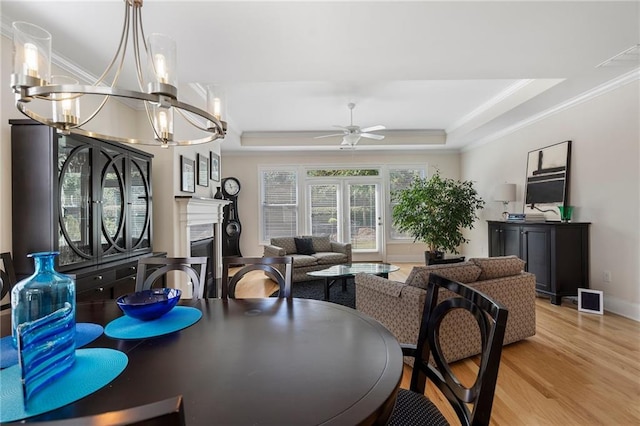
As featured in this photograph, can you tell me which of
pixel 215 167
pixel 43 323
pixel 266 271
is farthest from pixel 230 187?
pixel 43 323

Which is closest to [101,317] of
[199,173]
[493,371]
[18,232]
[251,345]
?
[251,345]

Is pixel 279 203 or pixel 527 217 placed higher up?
pixel 279 203

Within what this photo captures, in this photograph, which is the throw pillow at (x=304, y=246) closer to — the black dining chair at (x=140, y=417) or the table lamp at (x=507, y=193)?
the table lamp at (x=507, y=193)

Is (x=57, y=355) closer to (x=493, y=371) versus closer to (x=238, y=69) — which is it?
(x=493, y=371)

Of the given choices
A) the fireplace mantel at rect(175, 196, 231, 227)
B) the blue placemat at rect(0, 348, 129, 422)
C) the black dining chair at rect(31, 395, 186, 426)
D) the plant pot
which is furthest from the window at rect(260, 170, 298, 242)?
the black dining chair at rect(31, 395, 186, 426)

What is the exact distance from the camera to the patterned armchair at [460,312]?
2.38 meters

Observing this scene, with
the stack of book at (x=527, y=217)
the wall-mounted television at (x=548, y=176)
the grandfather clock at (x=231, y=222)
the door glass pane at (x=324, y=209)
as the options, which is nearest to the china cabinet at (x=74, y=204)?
the grandfather clock at (x=231, y=222)

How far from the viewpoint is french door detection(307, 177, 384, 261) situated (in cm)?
732

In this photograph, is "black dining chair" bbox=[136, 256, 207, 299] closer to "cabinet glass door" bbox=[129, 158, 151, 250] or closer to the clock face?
"cabinet glass door" bbox=[129, 158, 151, 250]

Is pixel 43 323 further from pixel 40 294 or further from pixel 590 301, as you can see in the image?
pixel 590 301

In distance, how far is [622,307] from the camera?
11.4 ft

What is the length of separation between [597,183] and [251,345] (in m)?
4.44

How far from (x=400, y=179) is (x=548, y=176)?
3.21 metres

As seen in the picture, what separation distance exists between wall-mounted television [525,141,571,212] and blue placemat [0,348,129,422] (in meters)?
4.98
